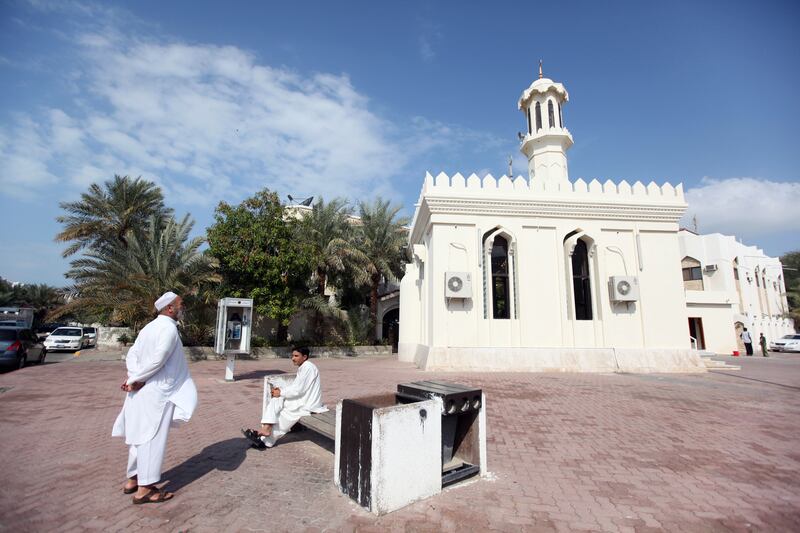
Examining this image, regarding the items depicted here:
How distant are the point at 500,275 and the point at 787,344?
91.2 feet

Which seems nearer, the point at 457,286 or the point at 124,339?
the point at 457,286

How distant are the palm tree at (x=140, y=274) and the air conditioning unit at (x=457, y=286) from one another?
1048 centimetres

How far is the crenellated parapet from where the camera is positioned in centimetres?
1485

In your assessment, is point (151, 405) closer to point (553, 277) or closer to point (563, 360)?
point (563, 360)

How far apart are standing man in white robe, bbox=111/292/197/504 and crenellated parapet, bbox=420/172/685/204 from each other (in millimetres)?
11747

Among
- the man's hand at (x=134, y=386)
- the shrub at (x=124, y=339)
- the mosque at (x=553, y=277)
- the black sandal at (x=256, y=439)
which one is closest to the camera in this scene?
the man's hand at (x=134, y=386)

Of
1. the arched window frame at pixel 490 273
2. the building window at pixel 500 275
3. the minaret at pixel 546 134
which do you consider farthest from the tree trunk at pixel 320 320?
the minaret at pixel 546 134

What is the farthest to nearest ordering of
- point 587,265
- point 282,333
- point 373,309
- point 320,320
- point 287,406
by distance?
point 373,309
point 320,320
point 282,333
point 587,265
point 287,406

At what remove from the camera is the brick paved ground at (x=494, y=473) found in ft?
10.8

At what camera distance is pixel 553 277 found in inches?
581

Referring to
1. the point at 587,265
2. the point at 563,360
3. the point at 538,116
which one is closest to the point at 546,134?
the point at 538,116

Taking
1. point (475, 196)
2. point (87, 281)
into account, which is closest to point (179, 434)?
point (475, 196)

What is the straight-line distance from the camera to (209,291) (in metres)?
17.5

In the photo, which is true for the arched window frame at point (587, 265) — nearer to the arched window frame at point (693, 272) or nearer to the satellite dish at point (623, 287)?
the satellite dish at point (623, 287)
